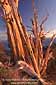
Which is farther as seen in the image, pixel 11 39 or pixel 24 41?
pixel 11 39

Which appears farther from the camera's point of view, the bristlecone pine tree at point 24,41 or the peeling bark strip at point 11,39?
the peeling bark strip at point 11,39

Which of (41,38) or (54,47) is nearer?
(41,38)

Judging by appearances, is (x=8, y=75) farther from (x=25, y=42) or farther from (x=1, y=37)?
(x=1, y=37)

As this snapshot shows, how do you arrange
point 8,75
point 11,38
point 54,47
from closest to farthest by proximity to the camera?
point 8,75, point 11,38, point 54,47

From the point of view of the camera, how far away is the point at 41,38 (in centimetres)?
544

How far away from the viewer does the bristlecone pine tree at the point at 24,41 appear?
16.5ft

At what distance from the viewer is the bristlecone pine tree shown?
5.02 m

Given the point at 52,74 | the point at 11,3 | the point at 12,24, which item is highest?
the point at 11,3

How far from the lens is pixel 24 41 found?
5.05 metres

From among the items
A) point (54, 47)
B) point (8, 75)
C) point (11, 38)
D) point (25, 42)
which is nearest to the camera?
point (8, 75)

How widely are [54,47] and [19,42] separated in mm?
983

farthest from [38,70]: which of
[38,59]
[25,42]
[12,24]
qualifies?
[12,24]

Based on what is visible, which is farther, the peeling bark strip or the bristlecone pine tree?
the peeling bark strip

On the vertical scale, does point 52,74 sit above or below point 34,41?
below
